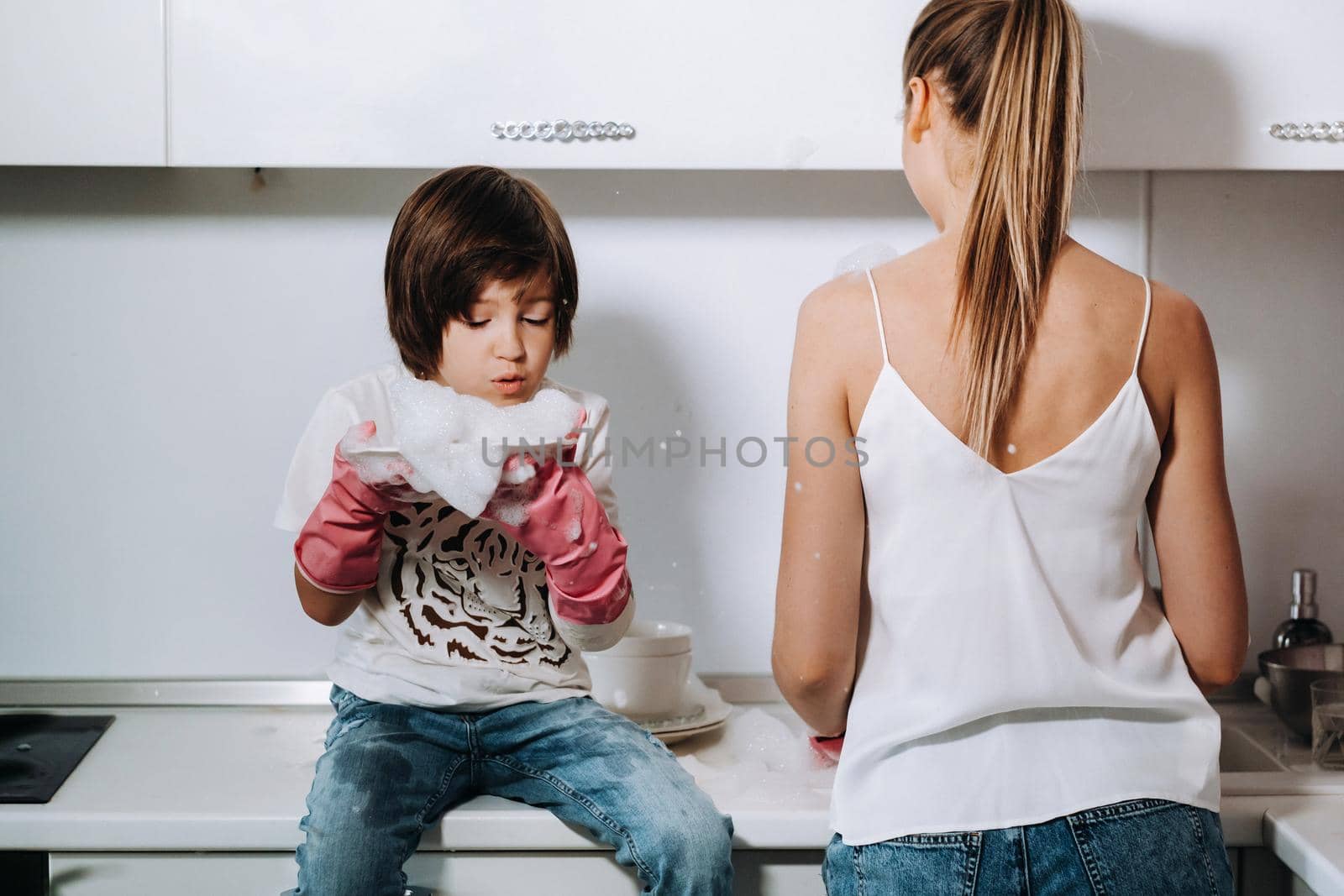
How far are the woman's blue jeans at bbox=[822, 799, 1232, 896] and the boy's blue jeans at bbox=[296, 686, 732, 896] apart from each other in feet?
0.74

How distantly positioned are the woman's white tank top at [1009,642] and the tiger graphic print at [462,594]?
1.30 ft

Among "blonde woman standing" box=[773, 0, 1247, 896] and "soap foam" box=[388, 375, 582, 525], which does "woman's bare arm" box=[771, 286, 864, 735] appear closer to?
"blonde woman standing" box=[773, 0, 1247, 896]

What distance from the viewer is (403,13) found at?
1.21m

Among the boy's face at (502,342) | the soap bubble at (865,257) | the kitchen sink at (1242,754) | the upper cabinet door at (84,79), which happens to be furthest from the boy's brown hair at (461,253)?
the kitchen sink at (1242,754)

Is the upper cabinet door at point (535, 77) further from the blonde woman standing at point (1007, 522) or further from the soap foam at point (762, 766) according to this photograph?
the soap foam at point (762, 766)

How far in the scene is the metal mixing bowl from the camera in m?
1.35

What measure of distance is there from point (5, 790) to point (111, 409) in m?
0.53

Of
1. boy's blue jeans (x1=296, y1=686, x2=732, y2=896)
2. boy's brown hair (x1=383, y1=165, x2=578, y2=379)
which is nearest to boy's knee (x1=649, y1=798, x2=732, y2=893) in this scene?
boy's blue jeans (x1=296, y1=686, x2=732, y2=896)

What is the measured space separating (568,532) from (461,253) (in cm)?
30

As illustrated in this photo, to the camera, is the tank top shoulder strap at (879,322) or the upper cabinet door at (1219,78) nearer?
the tank top shoulder strap at (879,322)

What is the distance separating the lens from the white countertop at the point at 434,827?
1102 mm

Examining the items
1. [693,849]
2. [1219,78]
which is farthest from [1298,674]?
[693,849]

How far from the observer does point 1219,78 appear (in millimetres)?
1214

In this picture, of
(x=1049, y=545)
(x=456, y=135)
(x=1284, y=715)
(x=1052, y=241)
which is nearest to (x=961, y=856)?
(x=1049, y=545)
